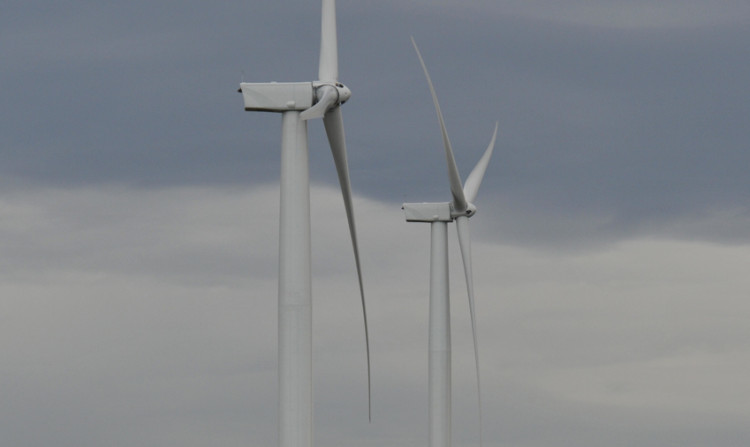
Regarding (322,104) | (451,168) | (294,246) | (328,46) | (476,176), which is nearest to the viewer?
(294,246)

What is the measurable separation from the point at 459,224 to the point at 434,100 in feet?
61.8

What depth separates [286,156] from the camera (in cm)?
5397

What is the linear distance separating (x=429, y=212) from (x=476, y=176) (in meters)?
4.04

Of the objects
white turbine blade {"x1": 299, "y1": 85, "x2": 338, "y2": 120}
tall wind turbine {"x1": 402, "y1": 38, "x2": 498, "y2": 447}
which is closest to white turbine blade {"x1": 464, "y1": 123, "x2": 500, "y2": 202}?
tall wind turbine {"x1": 402, "y1": 38, "x2": 498, "y2": 447}

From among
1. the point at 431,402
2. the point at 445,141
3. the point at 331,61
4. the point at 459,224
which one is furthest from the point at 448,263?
the point at 331,61

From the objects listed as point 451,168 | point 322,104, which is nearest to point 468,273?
point 451,168

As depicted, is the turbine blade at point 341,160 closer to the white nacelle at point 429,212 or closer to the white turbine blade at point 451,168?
the white turbine blade at point 451,168

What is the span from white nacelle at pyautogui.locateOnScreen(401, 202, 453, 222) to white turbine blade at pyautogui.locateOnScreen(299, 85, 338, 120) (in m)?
29.1

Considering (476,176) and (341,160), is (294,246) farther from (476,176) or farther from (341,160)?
(476,176)

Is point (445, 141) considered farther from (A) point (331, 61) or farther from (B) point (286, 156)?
(B) point (286, 156)

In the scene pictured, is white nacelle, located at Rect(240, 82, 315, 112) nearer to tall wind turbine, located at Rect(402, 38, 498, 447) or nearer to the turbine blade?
the turbine blade

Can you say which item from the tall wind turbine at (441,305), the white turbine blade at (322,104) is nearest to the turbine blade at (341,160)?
the white turbine blade at (322,104)

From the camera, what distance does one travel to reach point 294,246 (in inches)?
2094

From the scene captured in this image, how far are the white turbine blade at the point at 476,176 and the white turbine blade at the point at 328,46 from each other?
2565cm
